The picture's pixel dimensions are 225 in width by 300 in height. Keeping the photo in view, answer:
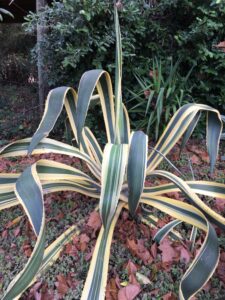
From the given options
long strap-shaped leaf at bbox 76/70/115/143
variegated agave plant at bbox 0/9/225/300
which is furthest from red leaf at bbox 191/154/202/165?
long strap-shaped leaf at bbox 76/70/115/143

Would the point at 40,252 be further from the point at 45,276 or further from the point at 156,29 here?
the point at 156,29

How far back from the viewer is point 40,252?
80 cm

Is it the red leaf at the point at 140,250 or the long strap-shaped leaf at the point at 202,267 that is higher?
the long strap-shaped leaf at the point at 202,267

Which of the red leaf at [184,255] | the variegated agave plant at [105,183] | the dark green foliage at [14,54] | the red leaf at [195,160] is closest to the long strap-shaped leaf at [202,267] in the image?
the variegated agave plant at [105,183]

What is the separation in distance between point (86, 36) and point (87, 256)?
135 cm

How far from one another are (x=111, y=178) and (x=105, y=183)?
0.02 metres

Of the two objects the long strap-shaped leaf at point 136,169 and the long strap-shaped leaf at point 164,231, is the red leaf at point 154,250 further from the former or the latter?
the long strap-shaped leaf at point 136,169

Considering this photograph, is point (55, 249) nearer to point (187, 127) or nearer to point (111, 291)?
point (111, 291)

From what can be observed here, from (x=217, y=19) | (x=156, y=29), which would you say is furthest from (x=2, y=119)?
(x=217, y=19)

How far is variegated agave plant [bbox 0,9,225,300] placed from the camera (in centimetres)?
81

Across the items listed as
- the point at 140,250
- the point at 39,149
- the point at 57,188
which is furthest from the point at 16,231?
the point at 140,250

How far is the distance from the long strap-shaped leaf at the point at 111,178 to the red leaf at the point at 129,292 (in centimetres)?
35

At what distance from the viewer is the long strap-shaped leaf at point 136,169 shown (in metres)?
0.83

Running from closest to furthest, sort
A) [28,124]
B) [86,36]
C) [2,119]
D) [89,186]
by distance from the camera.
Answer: [89,186], [86,36], [28,124], [2,119]
